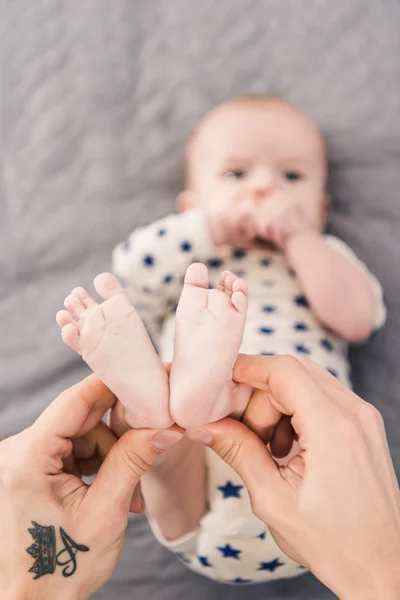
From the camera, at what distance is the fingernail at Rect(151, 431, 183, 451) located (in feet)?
2.38

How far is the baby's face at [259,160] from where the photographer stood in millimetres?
1141

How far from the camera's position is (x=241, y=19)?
1455 millimetres

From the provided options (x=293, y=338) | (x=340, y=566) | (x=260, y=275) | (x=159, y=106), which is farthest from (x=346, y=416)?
(x=159, y=106)

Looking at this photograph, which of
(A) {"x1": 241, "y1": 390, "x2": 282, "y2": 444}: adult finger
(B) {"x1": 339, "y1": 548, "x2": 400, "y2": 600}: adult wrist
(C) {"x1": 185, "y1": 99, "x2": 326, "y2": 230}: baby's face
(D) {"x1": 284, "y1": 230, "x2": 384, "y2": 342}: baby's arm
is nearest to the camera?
(B) {"x1": 339, "y1": 548, "x2": 400, "y2": 600}: adult wrist

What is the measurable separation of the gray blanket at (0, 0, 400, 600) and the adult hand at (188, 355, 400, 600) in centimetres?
42

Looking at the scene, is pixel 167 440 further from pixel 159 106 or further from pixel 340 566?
pixel 159 106

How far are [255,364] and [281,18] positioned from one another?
1.08 metres

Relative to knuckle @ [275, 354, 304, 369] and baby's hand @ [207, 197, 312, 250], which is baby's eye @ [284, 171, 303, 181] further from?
knuckle @ [275, 354, 304, 369]

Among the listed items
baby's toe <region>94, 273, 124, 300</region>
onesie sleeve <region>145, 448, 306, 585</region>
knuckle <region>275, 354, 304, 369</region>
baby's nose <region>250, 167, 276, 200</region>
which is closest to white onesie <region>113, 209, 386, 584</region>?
onesie sleeve <region>145, 448, 306, 585</region>

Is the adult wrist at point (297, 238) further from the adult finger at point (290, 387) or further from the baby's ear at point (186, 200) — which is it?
the adult finger at point (290, 387)

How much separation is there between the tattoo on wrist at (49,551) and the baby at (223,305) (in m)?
0.16

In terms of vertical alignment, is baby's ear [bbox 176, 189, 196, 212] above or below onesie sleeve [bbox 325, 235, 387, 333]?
above

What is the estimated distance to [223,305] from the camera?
0.70 metres

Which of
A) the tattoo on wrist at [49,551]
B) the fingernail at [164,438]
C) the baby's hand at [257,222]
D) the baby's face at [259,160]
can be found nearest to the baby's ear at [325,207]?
the baby's face at [259,160]
